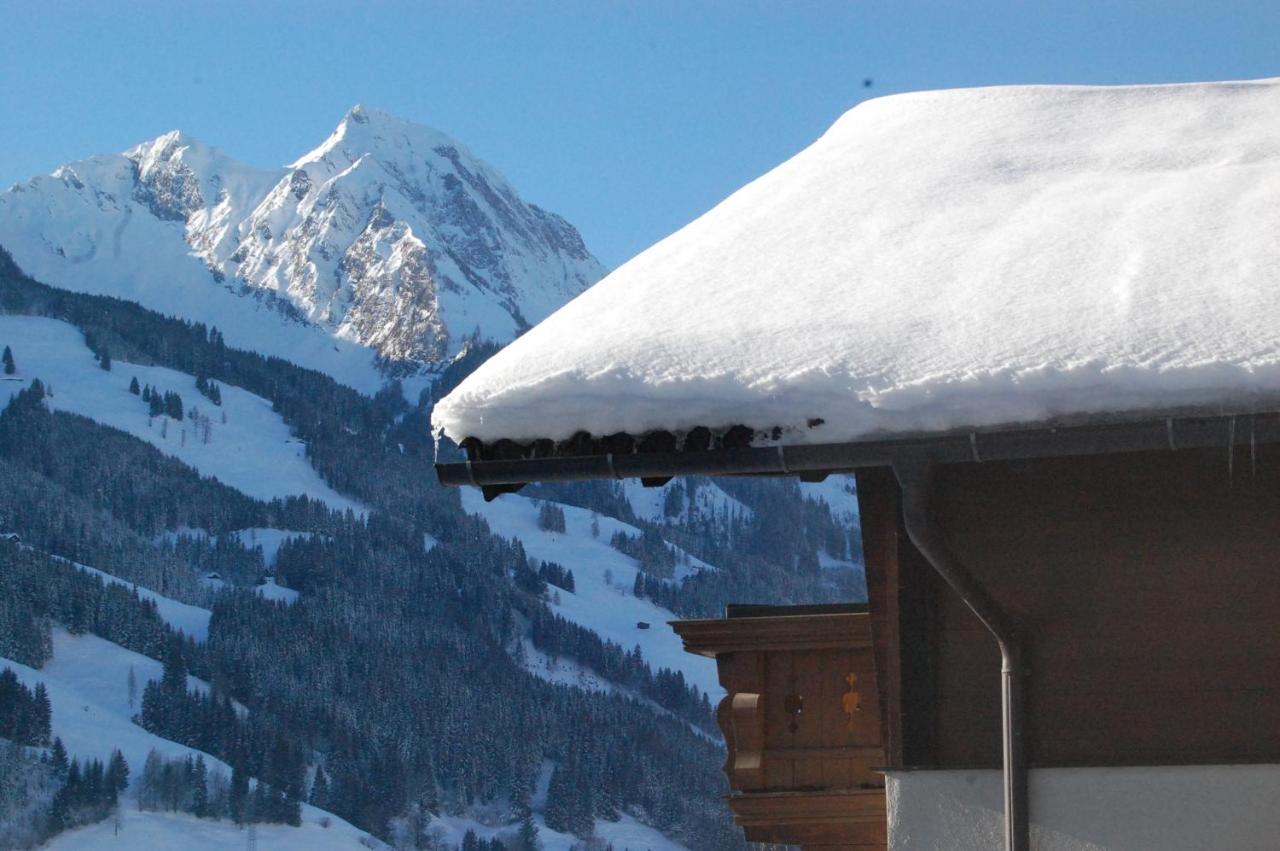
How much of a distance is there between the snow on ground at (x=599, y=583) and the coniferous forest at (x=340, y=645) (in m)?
2.03

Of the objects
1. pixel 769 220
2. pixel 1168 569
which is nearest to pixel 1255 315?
pixel 1168 569

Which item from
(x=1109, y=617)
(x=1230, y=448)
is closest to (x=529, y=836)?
(x=1109, y=617)

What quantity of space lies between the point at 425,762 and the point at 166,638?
19979 mm

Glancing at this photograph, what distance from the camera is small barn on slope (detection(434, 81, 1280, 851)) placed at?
324cm

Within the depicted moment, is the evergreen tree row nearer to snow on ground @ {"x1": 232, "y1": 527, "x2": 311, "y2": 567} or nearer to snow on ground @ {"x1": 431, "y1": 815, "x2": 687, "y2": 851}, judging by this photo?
snow on ground @ {"x1": 431, "y1": 815, "x2": 687, "y2": 851}

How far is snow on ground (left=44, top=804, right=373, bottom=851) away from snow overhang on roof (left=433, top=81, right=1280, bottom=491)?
317 ft

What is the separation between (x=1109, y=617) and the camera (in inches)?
148

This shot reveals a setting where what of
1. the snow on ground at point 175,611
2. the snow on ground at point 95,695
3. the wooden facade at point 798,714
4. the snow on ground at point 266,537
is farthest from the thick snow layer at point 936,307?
the snow on ground at point 266,537

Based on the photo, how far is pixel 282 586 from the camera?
13238 centimetres

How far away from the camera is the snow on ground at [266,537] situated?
456 ft

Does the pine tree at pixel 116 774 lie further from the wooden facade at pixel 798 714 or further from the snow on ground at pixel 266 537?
the wooden facade at pixel 798 714

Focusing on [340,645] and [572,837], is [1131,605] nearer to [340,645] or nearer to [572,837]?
[572,837]

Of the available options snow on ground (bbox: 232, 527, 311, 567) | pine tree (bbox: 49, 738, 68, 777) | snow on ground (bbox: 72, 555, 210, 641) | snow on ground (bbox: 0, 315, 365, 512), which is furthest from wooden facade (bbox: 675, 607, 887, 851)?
snow on ground (bbox: 0, 315, 365, 512)

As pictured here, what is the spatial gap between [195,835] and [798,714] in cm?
9975
